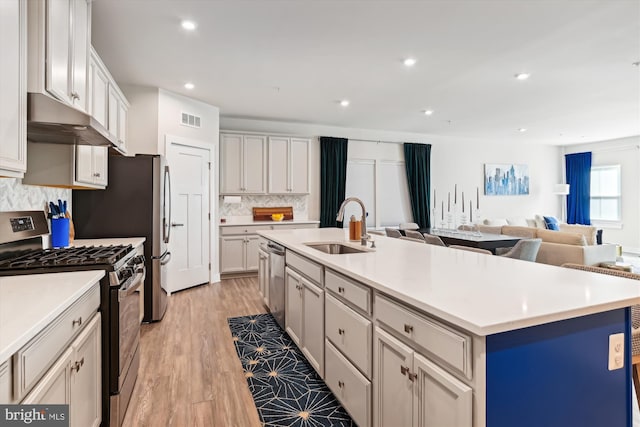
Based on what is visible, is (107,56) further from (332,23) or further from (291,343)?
(291,343)

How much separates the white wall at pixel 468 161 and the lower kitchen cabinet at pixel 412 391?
17.8 ft

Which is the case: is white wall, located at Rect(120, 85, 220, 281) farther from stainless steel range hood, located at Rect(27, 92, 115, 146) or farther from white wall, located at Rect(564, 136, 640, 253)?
white wall, located at Rect(564, 136, 640, 253)

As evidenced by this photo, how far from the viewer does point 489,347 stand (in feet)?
3.57

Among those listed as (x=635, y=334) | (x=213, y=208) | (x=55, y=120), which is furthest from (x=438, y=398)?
(x=213, y=208)

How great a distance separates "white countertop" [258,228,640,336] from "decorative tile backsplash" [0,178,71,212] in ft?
6.28

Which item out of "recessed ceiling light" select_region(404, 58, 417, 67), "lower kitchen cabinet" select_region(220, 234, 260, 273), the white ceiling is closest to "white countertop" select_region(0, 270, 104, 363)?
the white ceiling

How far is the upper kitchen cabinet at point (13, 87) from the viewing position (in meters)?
1.46

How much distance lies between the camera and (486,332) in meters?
1.03

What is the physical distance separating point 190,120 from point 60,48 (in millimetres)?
3068

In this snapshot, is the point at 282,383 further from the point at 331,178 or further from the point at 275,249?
the point at 331,178

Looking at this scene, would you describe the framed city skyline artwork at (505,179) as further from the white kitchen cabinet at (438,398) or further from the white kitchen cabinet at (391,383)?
the white kitchen cabinet at (438,398)

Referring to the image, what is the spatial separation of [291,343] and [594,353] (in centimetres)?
229

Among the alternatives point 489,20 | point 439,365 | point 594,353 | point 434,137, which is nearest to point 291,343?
point 439,365

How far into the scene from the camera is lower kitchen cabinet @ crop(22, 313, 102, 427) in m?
1.20
